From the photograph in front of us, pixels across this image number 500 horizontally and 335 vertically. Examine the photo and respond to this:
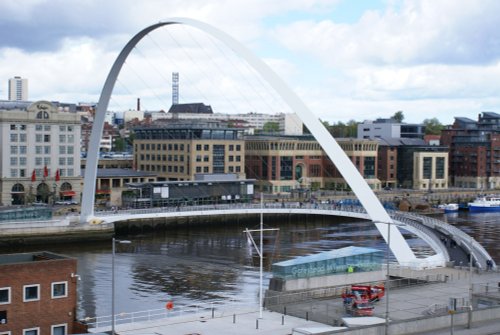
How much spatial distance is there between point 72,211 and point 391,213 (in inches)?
1073

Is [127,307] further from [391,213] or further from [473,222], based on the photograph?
[473,222]

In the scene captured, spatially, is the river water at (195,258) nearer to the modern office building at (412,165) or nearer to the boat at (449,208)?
the boat at (449,208)

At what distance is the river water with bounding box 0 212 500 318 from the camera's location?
37594 millimetres

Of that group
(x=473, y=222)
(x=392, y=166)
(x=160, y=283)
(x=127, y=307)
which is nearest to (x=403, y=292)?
(x=127, y=307)

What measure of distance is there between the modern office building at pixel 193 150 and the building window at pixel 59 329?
58.4 m

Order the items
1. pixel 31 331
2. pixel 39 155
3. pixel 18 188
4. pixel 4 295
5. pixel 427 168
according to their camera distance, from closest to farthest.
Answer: pixel 4 295, pixel 31 331, pixel 18 188, pixel 39 155, pixel 427 168

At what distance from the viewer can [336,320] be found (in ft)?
82.1

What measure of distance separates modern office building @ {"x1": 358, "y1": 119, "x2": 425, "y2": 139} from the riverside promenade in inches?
3439

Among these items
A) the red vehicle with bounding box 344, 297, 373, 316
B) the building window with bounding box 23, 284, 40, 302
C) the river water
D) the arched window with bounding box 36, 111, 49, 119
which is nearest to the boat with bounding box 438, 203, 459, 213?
the river water

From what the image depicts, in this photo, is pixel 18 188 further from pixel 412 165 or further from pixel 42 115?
pixel 412 165

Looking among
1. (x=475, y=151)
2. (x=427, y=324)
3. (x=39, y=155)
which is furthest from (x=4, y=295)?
(x=475, y=151)

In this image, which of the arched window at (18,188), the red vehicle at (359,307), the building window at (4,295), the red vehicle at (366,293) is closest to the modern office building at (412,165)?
the arched window at (18,188)

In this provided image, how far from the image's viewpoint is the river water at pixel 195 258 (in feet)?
123

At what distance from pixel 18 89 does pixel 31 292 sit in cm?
17278
